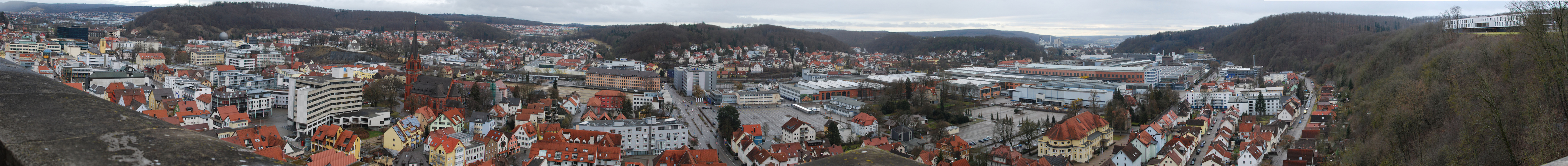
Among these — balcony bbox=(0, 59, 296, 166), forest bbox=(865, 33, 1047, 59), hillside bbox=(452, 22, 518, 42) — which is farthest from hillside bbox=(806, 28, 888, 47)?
Result: balcony bbox=(0, 59, 296, 166)

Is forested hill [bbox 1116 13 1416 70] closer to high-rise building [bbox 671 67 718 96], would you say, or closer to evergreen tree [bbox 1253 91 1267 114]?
evergreen tree [bbox 1253 91 1267 114]

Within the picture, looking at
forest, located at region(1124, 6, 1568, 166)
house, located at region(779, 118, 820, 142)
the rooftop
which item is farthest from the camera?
the rooftop

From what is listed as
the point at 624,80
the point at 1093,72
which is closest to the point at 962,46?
the point at 1093,72

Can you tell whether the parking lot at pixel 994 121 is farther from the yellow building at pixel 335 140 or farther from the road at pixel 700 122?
the yellow building at pixel 335 140

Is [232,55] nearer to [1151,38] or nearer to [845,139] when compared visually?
[845,139]

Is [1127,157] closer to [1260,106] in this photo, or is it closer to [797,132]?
[797,132]

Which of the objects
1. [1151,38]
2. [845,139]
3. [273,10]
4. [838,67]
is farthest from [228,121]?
[1151,38]
